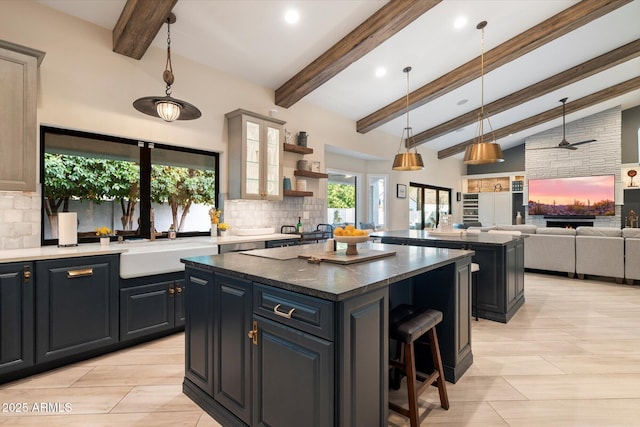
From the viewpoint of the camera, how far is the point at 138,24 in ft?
9.68

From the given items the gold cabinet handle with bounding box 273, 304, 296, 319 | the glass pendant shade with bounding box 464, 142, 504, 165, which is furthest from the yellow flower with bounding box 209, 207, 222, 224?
the glass pendant shade with bounding box 464, 142, 504, 165

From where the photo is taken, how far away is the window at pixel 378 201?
7.77m

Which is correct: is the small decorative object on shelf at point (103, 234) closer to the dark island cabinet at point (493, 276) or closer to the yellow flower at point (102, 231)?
the yellow flower at point (102, 231)

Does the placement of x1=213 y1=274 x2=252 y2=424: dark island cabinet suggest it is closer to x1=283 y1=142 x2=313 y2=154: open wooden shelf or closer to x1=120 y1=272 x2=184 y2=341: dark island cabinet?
x1=120 y1=272 x2=184 y2=341: dark island cabinet

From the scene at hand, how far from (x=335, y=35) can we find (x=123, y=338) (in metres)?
3.87

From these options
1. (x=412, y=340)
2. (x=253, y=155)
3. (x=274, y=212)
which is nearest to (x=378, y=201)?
(x=274, y=212)

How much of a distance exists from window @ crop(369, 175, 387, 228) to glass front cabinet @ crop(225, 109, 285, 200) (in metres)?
3.74

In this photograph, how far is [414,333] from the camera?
70.6 inches

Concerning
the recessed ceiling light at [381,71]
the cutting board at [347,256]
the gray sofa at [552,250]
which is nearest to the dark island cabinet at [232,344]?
the cutting board at [347,256]

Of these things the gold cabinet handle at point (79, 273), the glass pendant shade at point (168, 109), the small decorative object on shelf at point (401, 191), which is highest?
the glass pendant shade at point (168, 109)

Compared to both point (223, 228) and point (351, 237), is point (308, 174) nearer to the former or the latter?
point (223, 228)

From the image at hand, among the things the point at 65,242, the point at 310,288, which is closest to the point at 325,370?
the point at 310,288

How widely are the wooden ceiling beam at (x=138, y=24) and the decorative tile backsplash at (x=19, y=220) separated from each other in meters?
1.62

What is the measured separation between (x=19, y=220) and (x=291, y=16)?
3.17 metres
